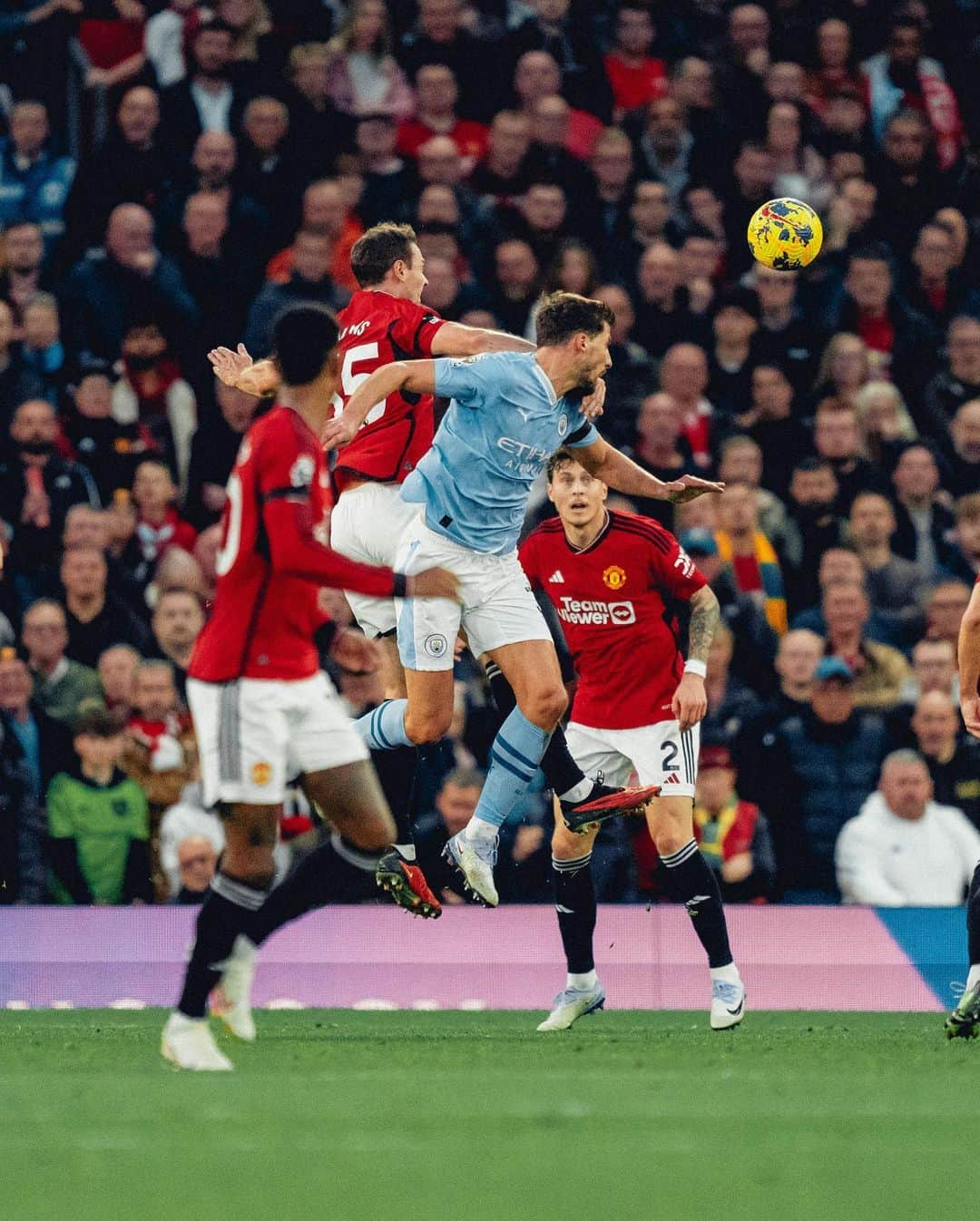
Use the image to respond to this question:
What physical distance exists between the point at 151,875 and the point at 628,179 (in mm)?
6548

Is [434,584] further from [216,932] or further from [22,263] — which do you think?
[22,263]

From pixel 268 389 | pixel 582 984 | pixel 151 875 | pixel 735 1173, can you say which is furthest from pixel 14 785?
pixel 735 1173

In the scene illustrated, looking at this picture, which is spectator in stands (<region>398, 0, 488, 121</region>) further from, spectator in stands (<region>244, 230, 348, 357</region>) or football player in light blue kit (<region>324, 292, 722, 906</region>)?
football player in light blue kit (<region>324, 292, 722, 906</region>)

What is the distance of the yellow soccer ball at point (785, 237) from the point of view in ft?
40.3

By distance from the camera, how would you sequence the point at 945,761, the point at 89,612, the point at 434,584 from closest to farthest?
the point at 434,584, the point at 945,761, the point at 89,612

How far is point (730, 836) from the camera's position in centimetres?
1304

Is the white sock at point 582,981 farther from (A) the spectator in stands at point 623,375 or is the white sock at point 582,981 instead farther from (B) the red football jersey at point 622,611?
(A) the spectator in stands at point 623,375

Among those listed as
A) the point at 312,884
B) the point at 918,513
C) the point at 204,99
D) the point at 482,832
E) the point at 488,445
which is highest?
the point at 204,99

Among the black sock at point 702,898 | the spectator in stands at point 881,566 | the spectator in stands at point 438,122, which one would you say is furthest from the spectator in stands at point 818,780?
the spectator in stands at point 438,122

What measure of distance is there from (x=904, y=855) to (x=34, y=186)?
24.5ft

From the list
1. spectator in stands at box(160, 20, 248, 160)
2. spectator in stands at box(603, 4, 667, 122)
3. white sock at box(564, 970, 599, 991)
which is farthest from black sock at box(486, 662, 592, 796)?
spectator in stands at box(603, 4, 667, 122)

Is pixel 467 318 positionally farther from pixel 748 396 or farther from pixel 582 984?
pixel 582 984

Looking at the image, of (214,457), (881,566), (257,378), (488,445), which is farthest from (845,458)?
(257,378)

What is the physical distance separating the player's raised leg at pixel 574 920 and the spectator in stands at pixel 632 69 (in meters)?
8.14
